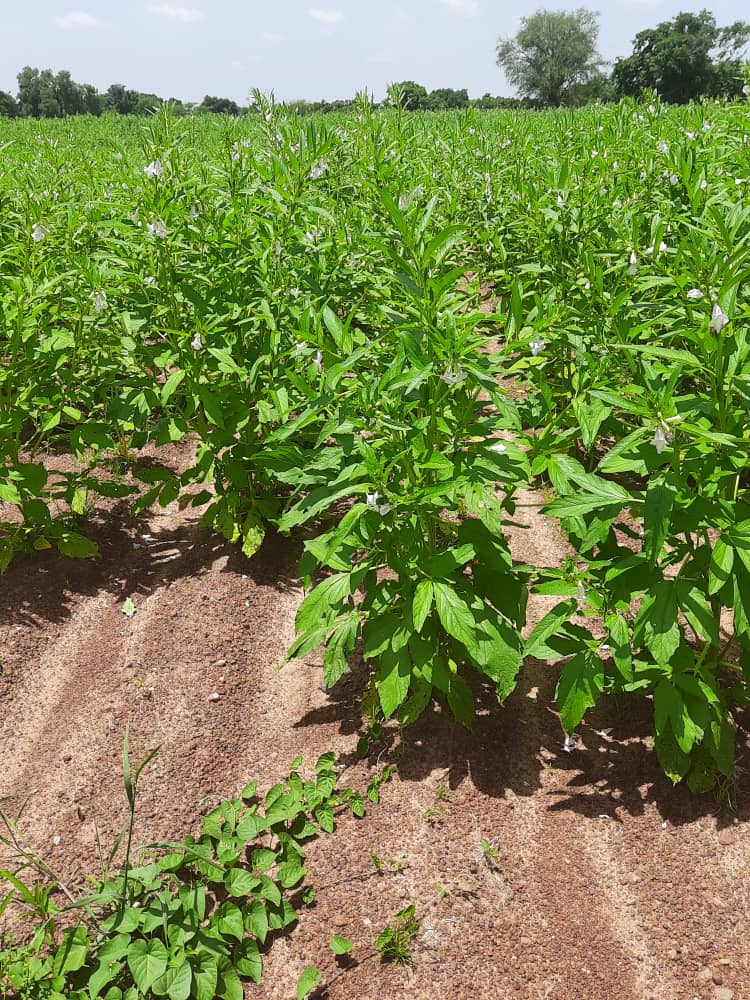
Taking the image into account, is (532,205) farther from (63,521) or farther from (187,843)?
Result: (187,843)

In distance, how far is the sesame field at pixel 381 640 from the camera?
2.18 m

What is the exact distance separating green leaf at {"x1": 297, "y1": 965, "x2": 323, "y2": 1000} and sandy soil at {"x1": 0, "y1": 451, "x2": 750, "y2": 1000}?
0.21ft

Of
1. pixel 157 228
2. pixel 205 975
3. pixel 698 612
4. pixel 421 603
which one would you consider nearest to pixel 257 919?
pixel 205 975

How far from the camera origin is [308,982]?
2.11 m

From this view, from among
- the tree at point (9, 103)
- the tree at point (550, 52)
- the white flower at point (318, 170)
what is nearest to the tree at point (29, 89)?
the tree at point (9, 103)

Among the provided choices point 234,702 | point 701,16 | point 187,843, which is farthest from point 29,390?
point 701,16

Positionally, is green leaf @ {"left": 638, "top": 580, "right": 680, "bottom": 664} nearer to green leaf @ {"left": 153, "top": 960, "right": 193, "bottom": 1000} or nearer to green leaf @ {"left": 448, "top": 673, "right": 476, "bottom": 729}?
green leaf @ {"left": 448, "top": 673, "right": 476, "bottom": 729}

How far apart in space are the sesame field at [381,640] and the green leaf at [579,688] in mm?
12

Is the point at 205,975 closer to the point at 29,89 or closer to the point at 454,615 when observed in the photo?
the point at 454,615

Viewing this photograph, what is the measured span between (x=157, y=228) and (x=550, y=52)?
7949cm

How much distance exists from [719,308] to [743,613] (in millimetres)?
924

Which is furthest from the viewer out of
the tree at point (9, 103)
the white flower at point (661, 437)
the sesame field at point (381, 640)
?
the tree at point (9, 103)

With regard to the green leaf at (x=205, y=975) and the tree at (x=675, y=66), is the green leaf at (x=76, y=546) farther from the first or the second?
the tree at (x=675, y=66)

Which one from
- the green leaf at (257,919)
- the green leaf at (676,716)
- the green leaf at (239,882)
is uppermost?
the green leaf at (676,716)
